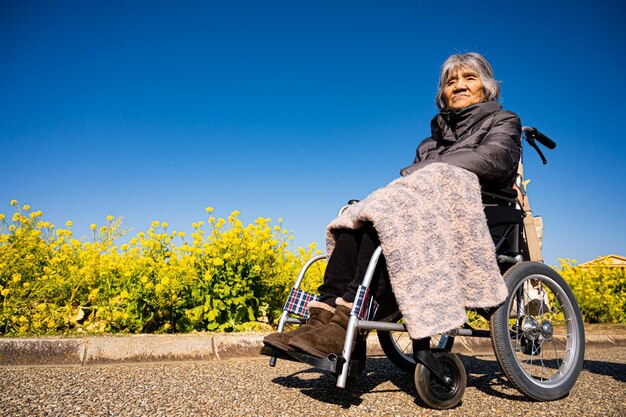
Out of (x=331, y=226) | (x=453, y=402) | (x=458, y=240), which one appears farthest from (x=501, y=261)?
(x=331, y=226)

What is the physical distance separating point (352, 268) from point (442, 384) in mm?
578

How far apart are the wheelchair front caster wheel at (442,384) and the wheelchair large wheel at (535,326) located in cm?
19

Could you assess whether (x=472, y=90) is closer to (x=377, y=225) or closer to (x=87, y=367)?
(x=377, y=225)

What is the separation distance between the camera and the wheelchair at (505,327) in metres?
1.57

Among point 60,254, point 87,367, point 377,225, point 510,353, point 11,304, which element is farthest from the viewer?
point 60,254

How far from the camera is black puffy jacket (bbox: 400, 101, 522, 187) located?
1.92 meters

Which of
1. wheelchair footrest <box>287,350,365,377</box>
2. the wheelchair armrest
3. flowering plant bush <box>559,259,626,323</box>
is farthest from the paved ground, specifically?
flowering plant bush <box>559,259,626,323</box>

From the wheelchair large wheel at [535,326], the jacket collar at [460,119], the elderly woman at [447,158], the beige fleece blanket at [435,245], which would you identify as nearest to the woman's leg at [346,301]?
Answer: the elderly woman at [447,158]

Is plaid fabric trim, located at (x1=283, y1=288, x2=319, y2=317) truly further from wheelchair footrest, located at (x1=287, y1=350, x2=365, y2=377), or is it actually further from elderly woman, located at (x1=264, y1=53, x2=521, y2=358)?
wheelchair footrest, located at (x1=287, y1=350, x2=365, y2=377)

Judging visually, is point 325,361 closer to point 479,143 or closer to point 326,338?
point 326,338

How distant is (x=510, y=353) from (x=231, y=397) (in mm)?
1152

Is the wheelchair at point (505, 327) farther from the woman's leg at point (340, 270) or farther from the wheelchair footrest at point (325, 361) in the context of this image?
the woman's leg at point (340, 270)

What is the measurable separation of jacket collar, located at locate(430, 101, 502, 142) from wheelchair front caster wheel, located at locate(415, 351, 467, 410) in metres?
1.25

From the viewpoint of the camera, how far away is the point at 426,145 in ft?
8.89
